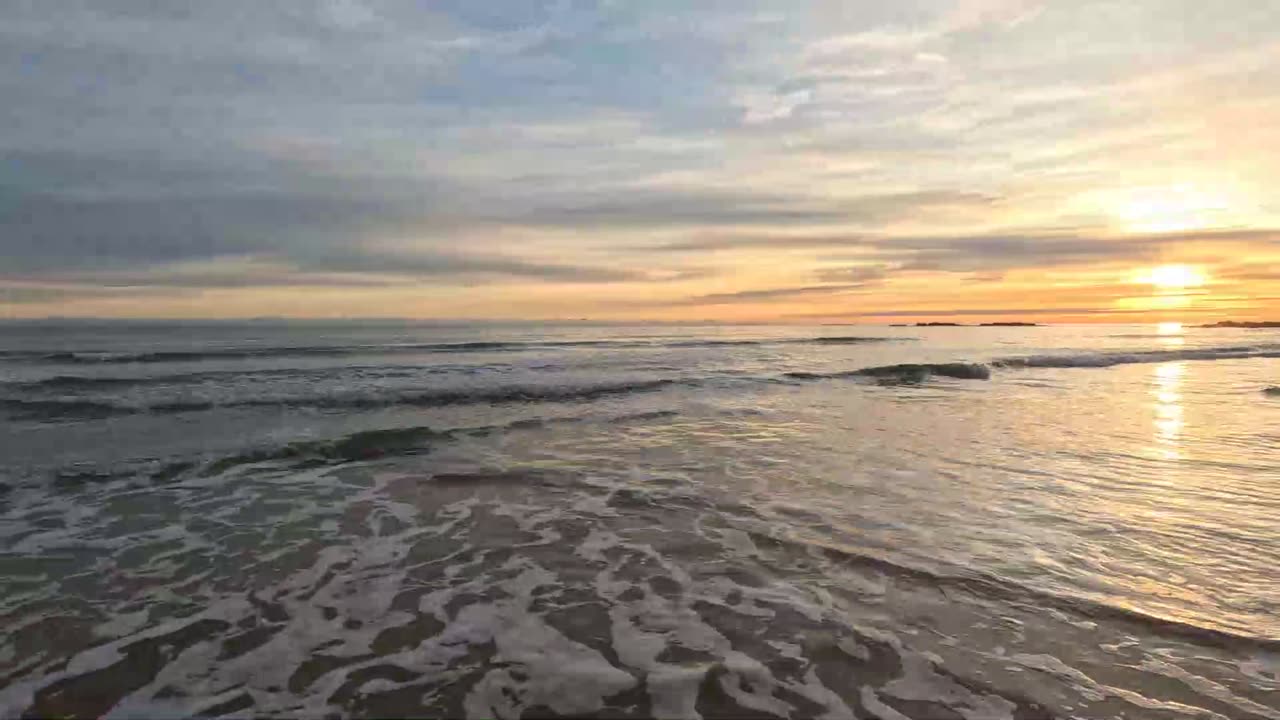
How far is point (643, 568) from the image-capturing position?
6723mm

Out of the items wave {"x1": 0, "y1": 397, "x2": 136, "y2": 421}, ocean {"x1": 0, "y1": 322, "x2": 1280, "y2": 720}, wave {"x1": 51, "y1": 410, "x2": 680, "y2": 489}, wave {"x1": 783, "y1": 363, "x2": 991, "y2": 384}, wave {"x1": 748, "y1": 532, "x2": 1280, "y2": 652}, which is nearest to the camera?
ocean {"x1": 0, "y1": 322, "x2": 1280, "y2": 720}

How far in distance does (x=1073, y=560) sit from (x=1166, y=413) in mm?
13540

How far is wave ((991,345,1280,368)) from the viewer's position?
117 ft

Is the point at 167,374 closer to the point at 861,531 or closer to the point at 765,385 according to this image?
the point at 765,385

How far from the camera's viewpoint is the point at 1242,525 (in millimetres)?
7590

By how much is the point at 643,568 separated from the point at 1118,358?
42.6m

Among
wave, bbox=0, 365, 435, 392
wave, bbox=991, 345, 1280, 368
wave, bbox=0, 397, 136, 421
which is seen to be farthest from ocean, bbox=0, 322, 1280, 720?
wave, bbox=991, 345, 1280, 368

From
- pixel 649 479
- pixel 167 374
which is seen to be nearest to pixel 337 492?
pixel 649 479

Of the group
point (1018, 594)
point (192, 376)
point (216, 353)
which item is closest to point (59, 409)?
point (192, 376)

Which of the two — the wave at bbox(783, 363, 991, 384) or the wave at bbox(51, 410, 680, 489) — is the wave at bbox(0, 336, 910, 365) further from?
the wave at bbox(51, 410, 680, 489)

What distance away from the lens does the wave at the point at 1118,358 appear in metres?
35.6

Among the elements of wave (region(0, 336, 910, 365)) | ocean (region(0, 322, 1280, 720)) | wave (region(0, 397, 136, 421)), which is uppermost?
wave (region(0, 336, 910, 365))

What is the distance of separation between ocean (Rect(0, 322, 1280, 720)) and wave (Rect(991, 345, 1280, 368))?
21.5m

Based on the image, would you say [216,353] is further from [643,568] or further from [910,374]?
[643,568]
